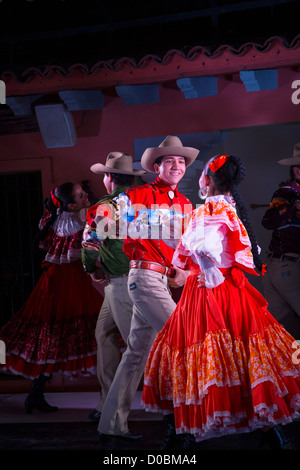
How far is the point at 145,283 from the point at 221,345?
2.94ft

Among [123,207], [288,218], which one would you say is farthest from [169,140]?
[288,218]

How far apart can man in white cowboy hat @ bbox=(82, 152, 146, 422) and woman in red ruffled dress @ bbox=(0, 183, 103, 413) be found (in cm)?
63

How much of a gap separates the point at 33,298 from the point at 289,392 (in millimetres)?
3309

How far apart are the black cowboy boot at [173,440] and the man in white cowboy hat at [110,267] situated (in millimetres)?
858

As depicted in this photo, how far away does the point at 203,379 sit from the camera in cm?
369

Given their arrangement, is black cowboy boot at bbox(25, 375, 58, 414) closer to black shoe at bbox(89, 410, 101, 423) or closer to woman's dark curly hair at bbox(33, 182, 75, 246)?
black shoe at bbox(89, 410, 101, 423)

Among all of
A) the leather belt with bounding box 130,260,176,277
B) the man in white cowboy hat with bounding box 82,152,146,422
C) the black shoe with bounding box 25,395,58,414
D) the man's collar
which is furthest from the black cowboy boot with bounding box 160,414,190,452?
the black shoe with bounding box 25,395,58,414

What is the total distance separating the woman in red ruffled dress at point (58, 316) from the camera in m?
5.96

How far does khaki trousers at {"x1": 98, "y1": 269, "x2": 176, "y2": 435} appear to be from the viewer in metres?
4.36

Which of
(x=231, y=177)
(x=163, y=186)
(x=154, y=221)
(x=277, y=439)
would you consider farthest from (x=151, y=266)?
(x=277, y=439)

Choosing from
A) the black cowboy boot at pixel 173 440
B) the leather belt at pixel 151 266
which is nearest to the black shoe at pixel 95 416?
the black cowboy boot at pixel 173 440

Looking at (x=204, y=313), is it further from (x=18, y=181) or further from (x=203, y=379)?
(x=18, y=181)

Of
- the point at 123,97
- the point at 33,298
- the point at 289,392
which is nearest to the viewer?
the point at 289,392

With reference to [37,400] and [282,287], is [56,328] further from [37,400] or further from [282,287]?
[282,287]
